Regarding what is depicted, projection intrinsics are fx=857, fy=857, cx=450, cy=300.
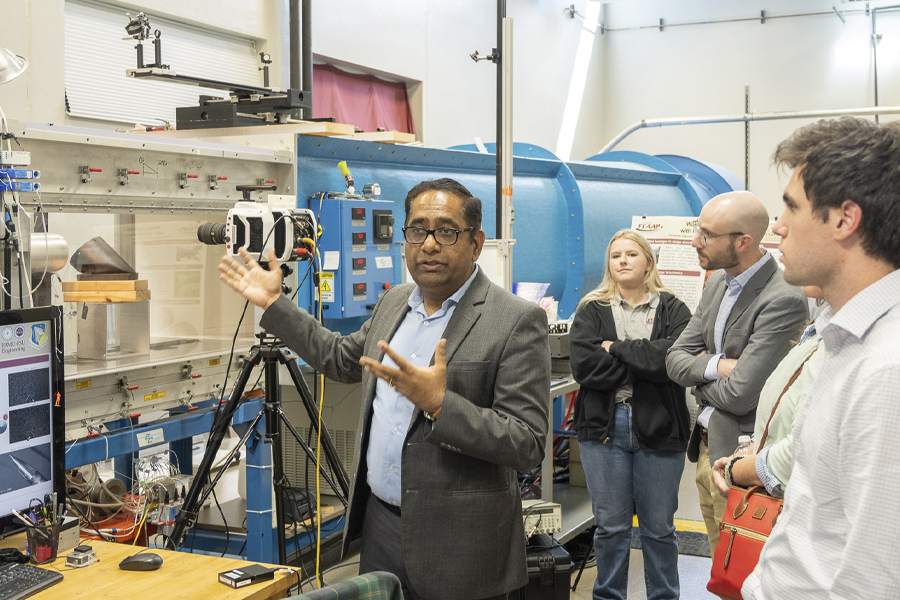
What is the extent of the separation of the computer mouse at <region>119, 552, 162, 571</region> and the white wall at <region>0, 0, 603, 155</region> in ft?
12.4

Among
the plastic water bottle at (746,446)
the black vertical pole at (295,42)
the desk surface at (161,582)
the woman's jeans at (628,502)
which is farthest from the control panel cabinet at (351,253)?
the black vertical pole at (295,42)

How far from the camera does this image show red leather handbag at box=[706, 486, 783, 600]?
6.30 feet

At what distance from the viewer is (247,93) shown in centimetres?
400

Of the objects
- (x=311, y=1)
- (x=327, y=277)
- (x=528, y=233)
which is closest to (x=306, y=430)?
(x=327, y=277)

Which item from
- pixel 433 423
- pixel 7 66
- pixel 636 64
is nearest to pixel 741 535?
pixel 433 423

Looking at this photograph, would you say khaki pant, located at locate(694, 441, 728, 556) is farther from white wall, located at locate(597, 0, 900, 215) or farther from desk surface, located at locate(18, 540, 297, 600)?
white wall, located at locate(597, 0, 900, 215)

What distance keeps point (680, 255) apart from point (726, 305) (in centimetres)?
250

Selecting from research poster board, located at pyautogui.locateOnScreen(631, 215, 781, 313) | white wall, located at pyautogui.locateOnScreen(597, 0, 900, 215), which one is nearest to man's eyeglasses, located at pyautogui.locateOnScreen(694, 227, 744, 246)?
research poster board, located at pyautogui.locateOnScreen(631, 215, 781, 313)

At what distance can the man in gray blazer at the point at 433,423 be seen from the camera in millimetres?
1985

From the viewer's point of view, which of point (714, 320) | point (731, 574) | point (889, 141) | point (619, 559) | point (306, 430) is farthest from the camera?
point (306, 430)

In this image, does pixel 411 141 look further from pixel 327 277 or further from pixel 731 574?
pixel 731 574

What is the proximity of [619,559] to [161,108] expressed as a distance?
4476mm

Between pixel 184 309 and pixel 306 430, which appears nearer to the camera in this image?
pixel 184 309

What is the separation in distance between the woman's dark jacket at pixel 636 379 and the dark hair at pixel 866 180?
198 cm
